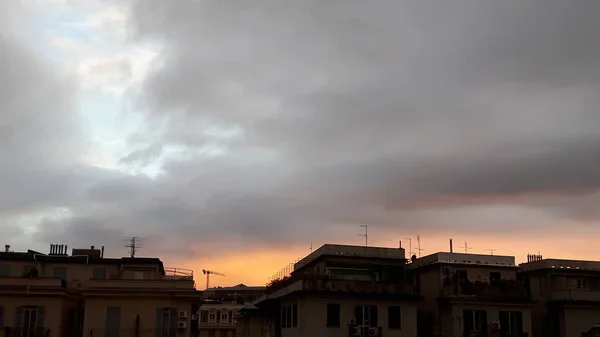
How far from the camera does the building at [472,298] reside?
184ft

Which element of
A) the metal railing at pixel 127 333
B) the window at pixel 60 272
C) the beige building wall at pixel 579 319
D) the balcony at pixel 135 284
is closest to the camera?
the metal railing at pixel 127 333

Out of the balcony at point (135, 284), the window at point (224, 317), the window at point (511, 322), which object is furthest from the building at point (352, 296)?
the window at point (224, 317)

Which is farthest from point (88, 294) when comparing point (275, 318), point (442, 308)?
point (442, 308)

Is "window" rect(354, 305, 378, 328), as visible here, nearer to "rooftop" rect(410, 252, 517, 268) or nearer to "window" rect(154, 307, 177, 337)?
"rooftop" rect(410, 252, 517, 268)

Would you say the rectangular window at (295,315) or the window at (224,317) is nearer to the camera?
the rectangular window at (295,315)

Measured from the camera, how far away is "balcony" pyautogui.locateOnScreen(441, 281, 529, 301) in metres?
57.1

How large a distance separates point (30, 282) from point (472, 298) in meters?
37.2

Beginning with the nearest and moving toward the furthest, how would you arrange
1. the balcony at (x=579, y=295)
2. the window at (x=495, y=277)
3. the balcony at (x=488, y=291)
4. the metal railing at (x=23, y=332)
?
the metal railing at (x=23, y=332) < the balcony at (x=488, y=291) < the window at (x=495, y=277) < the balcony at (x=579, y=295)

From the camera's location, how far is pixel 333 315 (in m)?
53.5

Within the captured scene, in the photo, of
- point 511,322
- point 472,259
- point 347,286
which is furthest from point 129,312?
point 511,322

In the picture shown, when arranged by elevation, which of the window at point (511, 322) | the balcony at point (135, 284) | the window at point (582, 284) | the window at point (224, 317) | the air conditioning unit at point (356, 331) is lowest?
the air conditioning unit at point (356, 331)

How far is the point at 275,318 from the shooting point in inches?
2645

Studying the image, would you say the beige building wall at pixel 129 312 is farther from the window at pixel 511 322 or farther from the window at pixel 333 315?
the window at pixel 511 322

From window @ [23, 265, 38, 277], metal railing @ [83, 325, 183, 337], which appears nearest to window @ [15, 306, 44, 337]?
metal railing @ [83, 325, 183, 337]
